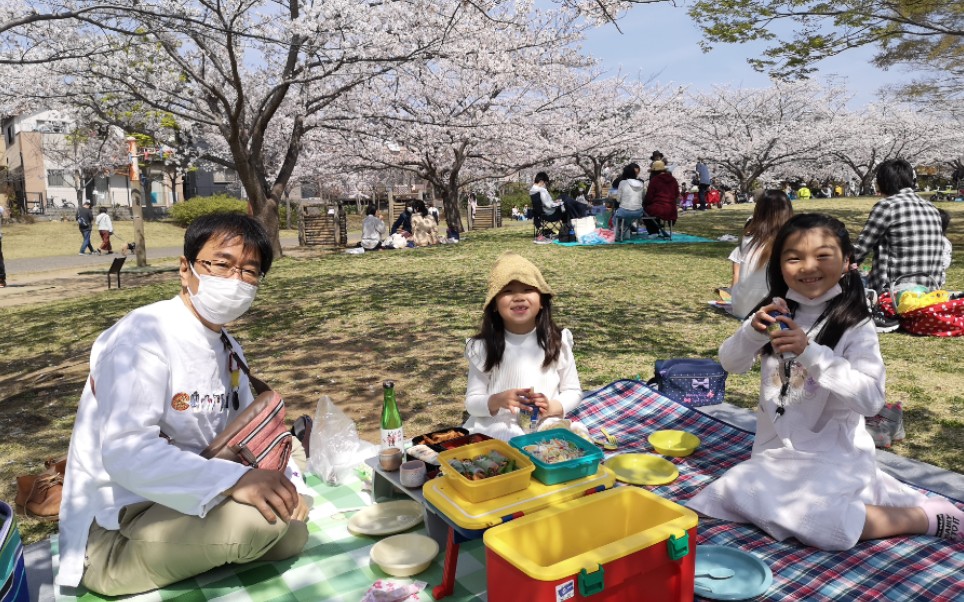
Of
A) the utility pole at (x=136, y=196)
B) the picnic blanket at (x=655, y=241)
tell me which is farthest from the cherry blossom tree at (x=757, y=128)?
the utility pole at (x=136, y=196)

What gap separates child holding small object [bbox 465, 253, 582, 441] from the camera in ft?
10.7

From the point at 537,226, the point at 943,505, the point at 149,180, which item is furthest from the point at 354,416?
the point at 149,180

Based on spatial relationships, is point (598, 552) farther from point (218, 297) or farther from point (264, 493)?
point (218, 297)

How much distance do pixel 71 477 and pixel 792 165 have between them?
44.9 metres

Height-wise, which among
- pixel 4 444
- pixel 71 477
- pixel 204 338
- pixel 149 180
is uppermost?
pixel 149 180

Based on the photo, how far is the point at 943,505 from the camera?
2.76 metres

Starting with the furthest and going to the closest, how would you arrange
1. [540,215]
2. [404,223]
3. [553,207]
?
[404,223] < [540,215] < [553,207]

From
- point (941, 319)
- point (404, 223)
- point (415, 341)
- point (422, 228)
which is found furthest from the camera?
point (404, 223)

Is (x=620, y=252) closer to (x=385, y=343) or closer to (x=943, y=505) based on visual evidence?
(x=385, y=343)

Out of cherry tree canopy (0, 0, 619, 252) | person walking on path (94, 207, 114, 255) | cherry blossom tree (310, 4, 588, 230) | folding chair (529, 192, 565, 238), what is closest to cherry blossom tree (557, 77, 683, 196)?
cherry blossom tree (310, 4, 588, 230)

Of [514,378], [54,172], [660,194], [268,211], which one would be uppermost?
[54,172]

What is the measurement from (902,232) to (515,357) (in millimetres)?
4745

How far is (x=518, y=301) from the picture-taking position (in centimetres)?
326

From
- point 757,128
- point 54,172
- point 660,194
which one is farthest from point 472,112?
point 54,172
